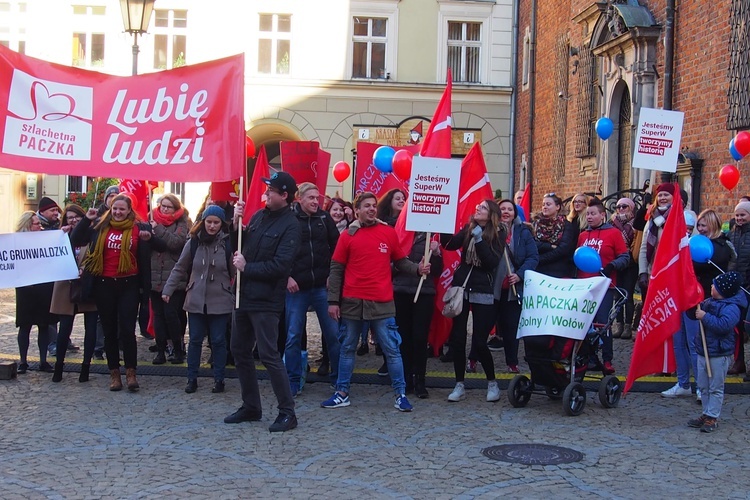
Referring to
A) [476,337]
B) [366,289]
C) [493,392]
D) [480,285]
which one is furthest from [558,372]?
[366,289]

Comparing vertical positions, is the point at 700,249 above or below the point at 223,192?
below

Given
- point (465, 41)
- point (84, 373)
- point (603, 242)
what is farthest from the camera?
point (465, 41)

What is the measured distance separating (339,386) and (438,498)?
2.84m

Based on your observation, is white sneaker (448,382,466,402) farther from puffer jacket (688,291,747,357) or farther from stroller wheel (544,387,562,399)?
puffer jacket (688,291,747,357)

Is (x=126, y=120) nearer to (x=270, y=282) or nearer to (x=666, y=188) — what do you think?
(x=270, y=282)

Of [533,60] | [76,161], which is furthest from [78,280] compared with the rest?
[533,60]

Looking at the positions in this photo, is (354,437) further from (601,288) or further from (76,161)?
(76,161)

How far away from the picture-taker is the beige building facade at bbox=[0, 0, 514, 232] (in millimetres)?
29203

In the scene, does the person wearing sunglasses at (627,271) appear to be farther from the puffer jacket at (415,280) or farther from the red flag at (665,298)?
the puffer jacket at (415,280)

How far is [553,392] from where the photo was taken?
28.3ft

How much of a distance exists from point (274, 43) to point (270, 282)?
22.7 meters

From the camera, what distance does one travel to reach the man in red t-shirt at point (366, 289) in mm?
8539

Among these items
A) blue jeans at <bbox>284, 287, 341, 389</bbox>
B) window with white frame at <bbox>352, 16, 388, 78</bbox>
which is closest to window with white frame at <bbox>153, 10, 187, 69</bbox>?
window with white frame at <bbox>352, 16, 388, 78</bbox>

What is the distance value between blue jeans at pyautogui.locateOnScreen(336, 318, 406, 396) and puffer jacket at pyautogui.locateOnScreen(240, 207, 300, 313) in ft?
3.46
